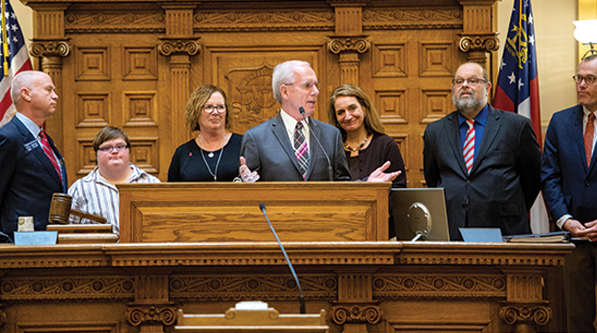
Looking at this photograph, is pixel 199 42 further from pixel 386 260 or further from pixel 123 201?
pixel 386 260

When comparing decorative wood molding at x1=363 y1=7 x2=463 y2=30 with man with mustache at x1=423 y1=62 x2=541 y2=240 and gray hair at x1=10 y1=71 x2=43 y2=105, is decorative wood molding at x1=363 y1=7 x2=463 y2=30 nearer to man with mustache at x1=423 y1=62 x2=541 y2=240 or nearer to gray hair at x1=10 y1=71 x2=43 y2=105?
man with mustache at x1=423 y1=62 x2=541 y2=240

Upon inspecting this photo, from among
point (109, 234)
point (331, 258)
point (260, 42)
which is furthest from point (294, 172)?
point (260, 42)

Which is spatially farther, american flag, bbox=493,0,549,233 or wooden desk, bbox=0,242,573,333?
american flag, bbox=493,0,549,233

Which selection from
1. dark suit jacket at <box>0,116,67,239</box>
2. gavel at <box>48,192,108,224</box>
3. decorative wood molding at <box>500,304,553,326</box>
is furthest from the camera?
dark suit jacket at <box>0,116,67,239</box>

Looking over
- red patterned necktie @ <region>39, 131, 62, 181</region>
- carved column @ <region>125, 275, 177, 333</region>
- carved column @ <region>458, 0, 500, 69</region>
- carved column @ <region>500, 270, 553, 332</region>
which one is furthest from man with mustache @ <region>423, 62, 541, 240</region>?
red patterned necktie @ <region>39, 131, 62, 181</region>

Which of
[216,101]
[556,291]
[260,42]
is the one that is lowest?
[556,291]

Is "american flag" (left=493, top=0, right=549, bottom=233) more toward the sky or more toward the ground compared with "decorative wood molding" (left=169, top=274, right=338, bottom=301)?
more toward the sky

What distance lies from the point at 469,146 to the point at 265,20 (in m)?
2.06

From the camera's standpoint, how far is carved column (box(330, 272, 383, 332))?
239 cm

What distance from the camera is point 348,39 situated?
491 cm

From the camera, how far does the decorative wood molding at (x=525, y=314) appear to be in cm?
237

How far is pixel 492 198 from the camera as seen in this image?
11.5 feet

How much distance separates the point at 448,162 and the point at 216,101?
4.44 ft

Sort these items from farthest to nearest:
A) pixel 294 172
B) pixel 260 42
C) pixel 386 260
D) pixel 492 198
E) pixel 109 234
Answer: pixel 260 42, pixel 492 198, pixel 294 172, pixel 109 234, pixel 386 260
